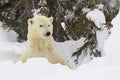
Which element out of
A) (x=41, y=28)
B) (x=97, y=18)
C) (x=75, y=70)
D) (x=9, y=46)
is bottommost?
(x=9, y=46)

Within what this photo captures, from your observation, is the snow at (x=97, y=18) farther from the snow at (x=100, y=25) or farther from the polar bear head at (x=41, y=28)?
the polar bear head at (x=41, y=28)

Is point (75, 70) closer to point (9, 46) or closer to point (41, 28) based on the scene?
point (41, 28)

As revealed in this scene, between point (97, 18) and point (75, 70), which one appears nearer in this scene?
point (75, 70)

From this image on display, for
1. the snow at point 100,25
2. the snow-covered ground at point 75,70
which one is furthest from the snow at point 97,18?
the snow-covered ground at point 75,70

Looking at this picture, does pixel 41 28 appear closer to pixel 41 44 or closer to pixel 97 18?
pixel 41 44

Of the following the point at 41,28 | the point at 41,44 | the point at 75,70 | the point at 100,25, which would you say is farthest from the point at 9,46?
the point at 75,70

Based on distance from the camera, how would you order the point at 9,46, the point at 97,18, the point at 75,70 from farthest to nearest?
the point at 9,46 → the point at 97,18 → the point at 75,70

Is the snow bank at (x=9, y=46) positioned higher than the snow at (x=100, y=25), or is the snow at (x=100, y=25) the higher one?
the snow at (x=100, y=25)

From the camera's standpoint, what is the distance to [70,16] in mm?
8906

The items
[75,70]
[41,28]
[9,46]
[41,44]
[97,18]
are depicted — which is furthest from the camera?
[9,46]

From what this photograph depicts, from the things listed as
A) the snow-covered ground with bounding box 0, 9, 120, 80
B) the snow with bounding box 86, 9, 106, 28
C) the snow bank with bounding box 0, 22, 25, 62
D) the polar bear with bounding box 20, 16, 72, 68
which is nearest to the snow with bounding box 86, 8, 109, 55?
the snow with bounding box 86, 9, 106, 28

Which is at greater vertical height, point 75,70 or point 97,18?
point 75,70

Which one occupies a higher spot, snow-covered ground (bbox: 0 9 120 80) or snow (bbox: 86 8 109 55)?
snow-covered ground (bbox: 0 9 120 80)

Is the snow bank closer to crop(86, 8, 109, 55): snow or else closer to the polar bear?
the polar bear
